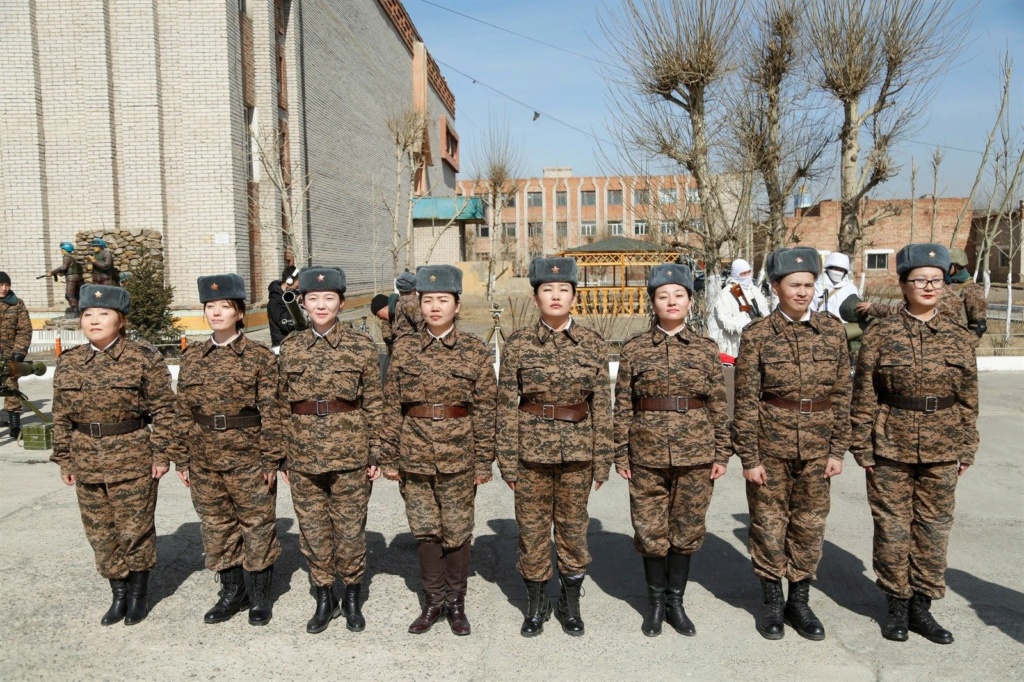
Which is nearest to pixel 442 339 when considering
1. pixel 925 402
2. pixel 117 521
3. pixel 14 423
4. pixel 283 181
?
pixel 117 521

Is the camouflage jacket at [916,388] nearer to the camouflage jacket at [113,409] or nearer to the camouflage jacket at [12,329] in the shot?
the camouflage jacket at [113,409]

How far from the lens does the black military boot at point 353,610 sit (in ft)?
12.0

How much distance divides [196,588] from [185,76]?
1434cm

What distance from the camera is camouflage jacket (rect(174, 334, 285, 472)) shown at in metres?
3.62

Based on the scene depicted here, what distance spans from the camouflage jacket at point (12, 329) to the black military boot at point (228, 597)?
515 cm

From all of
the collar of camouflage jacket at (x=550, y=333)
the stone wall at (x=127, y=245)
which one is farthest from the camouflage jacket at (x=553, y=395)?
the stone wall at (x=127, y=245)

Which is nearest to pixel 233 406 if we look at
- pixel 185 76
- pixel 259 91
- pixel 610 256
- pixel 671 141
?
pixel 671 141

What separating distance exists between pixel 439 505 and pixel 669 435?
1.16 m

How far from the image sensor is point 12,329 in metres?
7.52

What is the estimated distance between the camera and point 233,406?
364cm

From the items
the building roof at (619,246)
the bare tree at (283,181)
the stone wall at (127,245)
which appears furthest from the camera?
the building roof at (619,246)

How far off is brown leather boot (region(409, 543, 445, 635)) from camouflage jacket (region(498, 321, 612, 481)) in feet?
1.76

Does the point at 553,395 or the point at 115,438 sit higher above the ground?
the point at 553,395

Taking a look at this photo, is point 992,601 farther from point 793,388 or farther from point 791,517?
point 793,388
